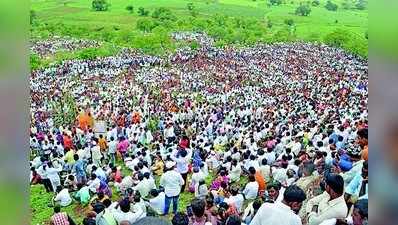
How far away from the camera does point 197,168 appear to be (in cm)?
575

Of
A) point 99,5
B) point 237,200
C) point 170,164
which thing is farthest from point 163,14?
point 237,200

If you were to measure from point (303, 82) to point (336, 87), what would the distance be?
0.29m

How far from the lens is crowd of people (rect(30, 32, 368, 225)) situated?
5.67 metres

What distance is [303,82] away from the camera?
604cm

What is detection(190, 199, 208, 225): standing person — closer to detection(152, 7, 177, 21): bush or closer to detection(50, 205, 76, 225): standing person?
detection(50, 205, 76, 225): standing person

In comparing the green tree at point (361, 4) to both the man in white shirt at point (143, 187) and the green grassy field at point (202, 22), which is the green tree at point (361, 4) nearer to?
the green grassy field at point (202, 22)

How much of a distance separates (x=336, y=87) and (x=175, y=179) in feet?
5.24

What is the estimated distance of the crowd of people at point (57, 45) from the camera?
576 cm

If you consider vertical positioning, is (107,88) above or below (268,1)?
below

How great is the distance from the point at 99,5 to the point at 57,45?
1.65 feet
